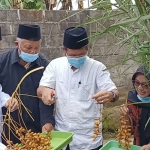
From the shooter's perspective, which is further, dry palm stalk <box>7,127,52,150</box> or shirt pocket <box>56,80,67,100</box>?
shirt pocket <box>56,80,67,100</box>

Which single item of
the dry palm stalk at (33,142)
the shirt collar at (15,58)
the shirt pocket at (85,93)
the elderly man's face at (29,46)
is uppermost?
the elderly man's face at (29,46)

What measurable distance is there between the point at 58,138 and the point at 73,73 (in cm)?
55

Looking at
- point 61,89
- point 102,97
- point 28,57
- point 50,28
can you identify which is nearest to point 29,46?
point 28,57

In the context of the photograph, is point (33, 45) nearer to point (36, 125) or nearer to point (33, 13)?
point (36, 125)

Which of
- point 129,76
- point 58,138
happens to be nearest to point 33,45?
point 58,138

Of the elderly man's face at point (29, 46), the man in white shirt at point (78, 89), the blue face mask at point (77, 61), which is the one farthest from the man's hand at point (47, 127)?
the elderly man's face at point (29, 46)

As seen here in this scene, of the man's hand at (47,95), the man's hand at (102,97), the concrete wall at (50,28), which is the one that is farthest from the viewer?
the concrete wall at (50,28)

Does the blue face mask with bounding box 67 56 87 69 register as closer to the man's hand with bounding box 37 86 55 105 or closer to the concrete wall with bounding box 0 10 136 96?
the man's hand with bounding box 37 86 55 105

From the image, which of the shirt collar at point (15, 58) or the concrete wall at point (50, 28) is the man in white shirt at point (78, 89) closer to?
the shirt collar at point (15, 58)

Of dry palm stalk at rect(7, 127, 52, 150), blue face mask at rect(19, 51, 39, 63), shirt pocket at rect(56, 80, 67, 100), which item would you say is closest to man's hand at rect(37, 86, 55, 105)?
shirt pocket at rect(56, 80, 67, 100)

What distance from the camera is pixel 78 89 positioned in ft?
8.13

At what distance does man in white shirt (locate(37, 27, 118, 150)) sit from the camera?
2424 millimetres

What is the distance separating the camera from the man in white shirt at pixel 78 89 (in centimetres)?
242

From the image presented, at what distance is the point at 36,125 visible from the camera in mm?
2799
